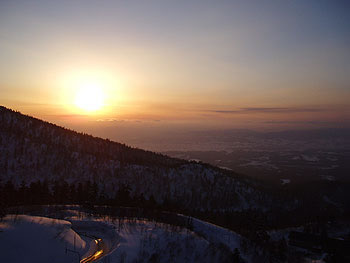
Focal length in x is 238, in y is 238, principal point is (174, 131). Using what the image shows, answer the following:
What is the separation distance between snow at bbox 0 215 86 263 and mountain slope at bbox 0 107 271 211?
6763 centimetres

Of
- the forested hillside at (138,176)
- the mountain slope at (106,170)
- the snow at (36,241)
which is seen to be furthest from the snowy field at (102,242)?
the mountain slope at (106,170)

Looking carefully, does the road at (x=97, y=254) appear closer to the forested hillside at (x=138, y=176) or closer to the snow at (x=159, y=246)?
the snow at (x=159, y=246)

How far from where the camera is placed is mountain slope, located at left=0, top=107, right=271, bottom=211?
8656 cm

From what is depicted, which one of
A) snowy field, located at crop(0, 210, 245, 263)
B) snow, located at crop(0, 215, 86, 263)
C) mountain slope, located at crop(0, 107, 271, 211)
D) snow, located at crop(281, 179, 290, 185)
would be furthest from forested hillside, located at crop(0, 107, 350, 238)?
snow, located at crop(0, 215, 86, 263)

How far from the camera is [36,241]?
13297 millimetres

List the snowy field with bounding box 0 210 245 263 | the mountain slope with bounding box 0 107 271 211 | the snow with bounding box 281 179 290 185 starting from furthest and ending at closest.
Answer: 1. the snow with bounding box 281 179 290 185
2. the mountain slope with bounding box 0 107 271 211
3. the snowy field with bounding box 0 210 245 263

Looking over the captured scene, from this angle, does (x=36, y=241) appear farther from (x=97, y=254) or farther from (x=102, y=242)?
(x=102, y=242)

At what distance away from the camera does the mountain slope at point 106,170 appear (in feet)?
284

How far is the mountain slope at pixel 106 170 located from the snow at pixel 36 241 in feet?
222

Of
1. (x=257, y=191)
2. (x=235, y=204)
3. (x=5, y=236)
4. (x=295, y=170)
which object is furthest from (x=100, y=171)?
(x=295, y=170)

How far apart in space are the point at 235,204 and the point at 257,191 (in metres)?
17.0

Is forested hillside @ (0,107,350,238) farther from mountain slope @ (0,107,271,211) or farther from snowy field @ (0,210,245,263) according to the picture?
snowy field @ (0,210,245,263)

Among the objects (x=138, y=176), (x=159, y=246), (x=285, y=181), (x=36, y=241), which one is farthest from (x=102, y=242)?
(x=285, y=181)

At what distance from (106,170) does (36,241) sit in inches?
3391
